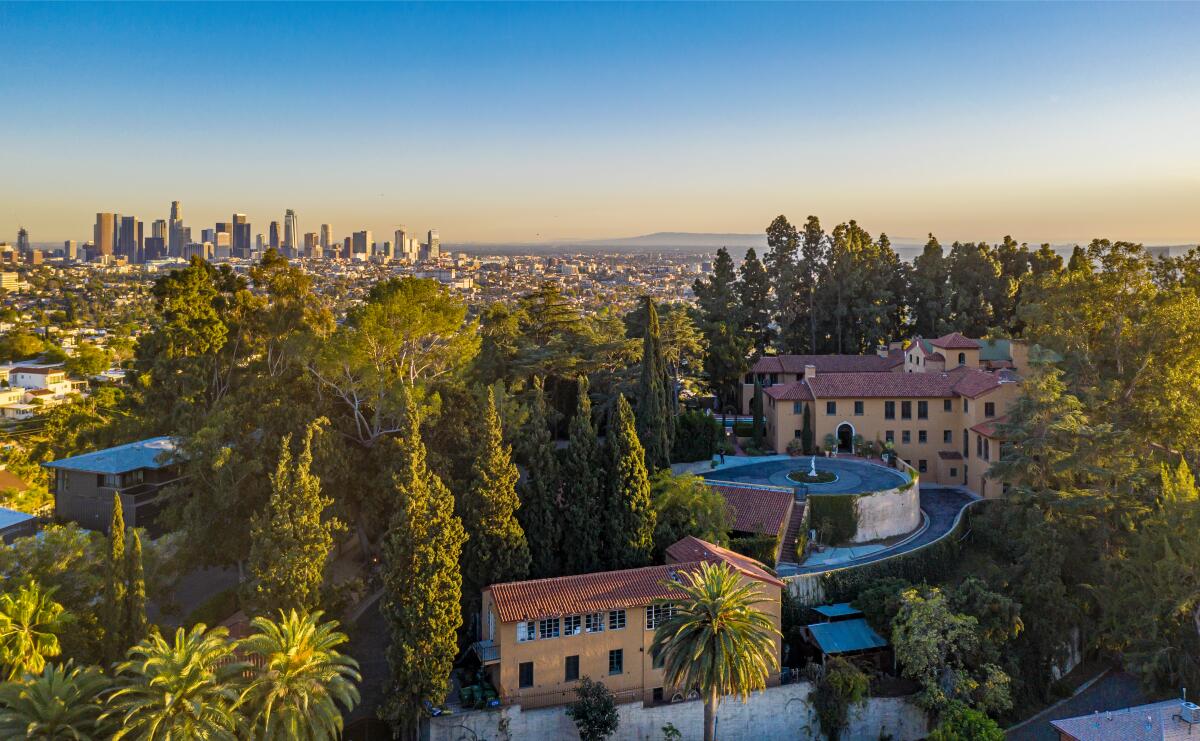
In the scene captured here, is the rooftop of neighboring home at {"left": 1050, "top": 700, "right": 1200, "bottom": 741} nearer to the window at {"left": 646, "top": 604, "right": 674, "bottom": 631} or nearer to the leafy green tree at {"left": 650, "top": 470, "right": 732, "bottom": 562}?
the window at {"left": 646, "top": 604, "right": 674, "bottom": 631}

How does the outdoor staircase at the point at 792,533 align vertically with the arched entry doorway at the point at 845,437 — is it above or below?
below

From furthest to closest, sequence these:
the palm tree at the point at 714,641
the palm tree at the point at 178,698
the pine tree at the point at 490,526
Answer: the pine tree at the point at 490,526 → the palm tree at the point at 714,641 → the palm tree at the point at 178,698

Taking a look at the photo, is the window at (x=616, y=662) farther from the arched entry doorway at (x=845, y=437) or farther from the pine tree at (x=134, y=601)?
the arched entry doorway at (x=845, y=437)

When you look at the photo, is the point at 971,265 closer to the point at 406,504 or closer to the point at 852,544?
the point at 852,544

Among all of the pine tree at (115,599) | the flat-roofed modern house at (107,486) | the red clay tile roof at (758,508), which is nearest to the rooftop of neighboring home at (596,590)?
the red clay tile roof at (758,508)

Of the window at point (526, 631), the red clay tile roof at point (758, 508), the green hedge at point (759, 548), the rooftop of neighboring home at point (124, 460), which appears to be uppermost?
the rooftop of neighboring home at point (124, 460)

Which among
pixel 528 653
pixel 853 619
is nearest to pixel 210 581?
pixel 528 653
